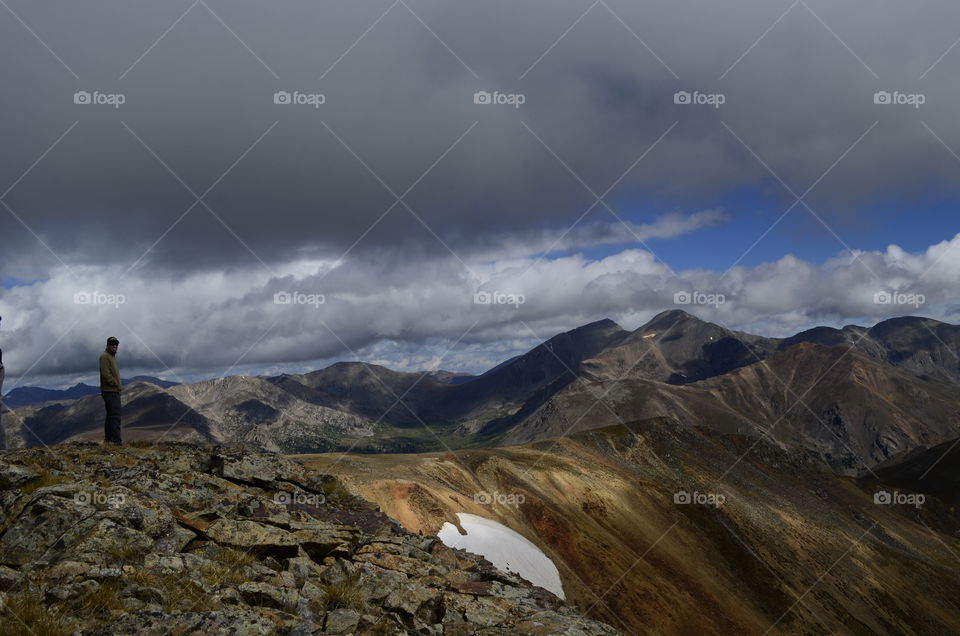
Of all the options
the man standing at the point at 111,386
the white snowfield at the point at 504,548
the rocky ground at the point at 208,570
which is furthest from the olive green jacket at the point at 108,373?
the white snowfield at the point at 504,548

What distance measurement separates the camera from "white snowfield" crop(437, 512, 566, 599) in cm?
3925

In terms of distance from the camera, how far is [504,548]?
42.0m

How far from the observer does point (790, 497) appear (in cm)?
10056

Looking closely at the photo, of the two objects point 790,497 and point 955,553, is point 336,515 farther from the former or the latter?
point 955,553

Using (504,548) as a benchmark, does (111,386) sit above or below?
above

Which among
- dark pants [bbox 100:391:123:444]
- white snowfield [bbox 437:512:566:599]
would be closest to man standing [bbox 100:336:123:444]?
dark pants [bbox 100:391:123:444]

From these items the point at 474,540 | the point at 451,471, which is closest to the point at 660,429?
the point at 451,471

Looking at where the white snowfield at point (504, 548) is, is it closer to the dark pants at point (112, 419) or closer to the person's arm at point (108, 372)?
the dark pants at point (112, 419)

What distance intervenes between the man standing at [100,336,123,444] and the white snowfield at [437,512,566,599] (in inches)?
869

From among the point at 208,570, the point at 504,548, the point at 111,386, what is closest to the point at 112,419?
the point at 111,386

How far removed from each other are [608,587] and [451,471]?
62.4 feet

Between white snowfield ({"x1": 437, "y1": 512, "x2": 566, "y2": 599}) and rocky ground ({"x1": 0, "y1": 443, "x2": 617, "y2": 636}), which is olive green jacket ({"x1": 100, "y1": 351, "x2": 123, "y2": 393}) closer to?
rocky ground ({"x1": 0, "y1": 443, "x2": 617, "y2": 636})

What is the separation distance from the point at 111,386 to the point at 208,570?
1676cm

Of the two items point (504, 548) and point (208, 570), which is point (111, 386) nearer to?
point (208, 570)
